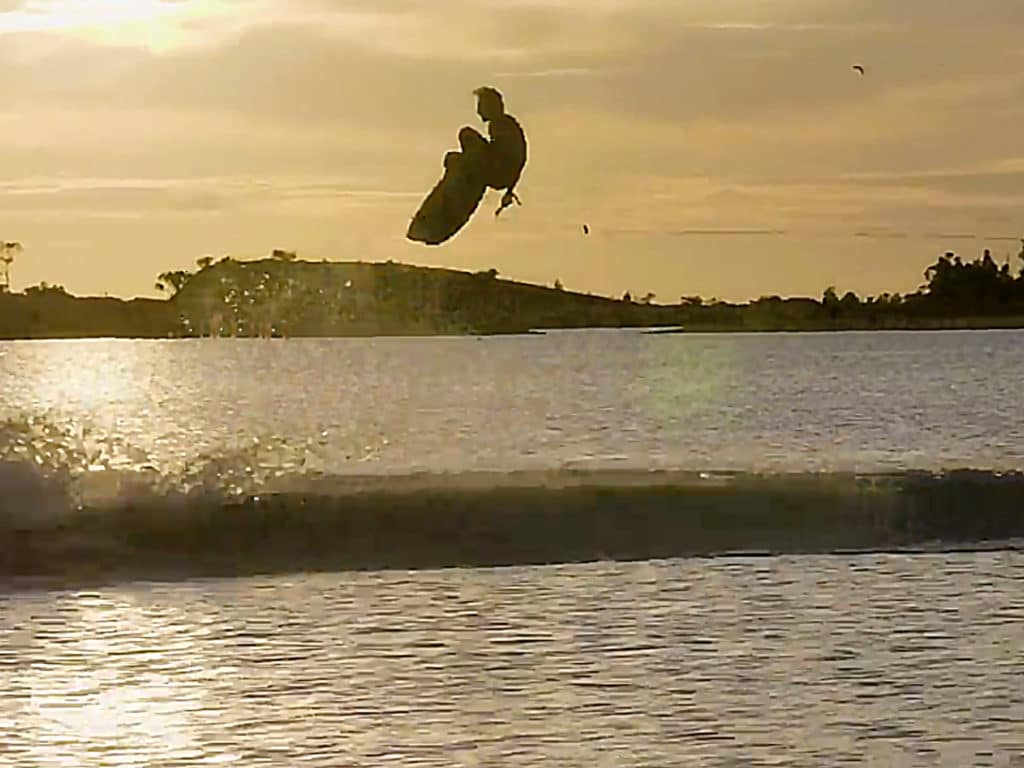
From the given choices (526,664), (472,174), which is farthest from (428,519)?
(526,664)

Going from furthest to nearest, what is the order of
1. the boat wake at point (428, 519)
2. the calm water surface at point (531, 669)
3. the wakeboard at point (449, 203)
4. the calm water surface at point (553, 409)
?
the calm water surface at point (553, 409) → the boat wake at point (428, 519) → the wakeboard at point (449, 203) → the calm water surface at point (531, 669)

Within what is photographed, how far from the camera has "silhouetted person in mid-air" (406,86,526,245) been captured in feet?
70.0

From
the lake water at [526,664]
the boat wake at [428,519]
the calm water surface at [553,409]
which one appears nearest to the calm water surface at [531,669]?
the lake water at [526,664]

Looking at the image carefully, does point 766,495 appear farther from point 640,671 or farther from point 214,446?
point 214,446

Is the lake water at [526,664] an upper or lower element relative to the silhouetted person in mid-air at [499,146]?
lower

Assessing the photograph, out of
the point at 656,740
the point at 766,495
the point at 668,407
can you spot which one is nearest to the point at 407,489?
the point at 766,495

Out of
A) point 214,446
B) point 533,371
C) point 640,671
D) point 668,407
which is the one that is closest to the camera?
point 640,671

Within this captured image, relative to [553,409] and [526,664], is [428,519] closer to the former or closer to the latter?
[526,664]

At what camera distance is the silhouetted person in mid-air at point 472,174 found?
2133 cm

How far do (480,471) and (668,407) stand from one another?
37.6m

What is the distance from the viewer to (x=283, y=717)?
48.4 ft

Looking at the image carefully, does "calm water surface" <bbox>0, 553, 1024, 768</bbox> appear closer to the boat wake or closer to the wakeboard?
the boat wake

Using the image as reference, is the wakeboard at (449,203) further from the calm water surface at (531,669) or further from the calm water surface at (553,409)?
the calm water surface at (553,409)

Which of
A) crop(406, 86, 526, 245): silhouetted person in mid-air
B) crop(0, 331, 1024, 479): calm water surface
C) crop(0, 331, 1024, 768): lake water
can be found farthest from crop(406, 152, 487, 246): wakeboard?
crop(0, 331, 1024, 479): calm water surface
